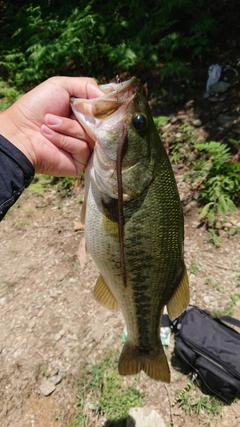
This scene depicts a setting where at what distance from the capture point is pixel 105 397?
332 cm

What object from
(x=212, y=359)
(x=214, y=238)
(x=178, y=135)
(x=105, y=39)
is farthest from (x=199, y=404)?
(x=105, y=39)

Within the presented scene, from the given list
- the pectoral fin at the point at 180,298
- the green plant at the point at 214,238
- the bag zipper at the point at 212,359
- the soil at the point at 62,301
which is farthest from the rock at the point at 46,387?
the green plant at the point at 214,238

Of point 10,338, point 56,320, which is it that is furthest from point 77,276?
point 10,338

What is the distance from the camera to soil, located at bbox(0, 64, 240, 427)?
10.8 feet

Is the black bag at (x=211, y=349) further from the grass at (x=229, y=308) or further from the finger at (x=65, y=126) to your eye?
the finger at (x=65, y=126)

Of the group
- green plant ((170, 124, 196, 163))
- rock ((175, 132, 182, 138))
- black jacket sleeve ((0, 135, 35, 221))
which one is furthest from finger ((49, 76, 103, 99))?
rock ((175, 132, 182, 138))

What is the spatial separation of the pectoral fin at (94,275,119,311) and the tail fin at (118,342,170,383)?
0.31m

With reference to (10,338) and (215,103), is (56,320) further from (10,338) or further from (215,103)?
(215,103)

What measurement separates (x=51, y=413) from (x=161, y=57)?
627cm

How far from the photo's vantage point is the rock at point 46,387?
3366 millimetres

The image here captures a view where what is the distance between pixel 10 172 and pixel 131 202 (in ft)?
2.36

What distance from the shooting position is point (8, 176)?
200cm

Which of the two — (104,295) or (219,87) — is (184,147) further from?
(104,295)

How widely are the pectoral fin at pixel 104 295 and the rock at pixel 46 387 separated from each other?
5.47 feet
